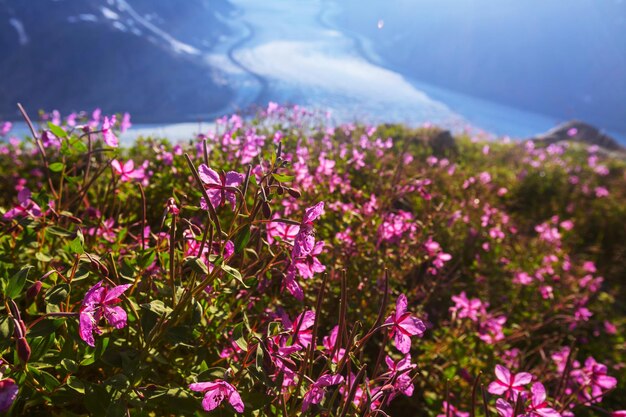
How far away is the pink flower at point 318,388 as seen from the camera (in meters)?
1.06

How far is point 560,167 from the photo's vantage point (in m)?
7.40


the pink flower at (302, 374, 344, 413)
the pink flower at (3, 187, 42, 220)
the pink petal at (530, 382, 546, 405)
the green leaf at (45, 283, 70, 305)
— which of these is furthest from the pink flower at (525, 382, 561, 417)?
the pink flower at (3, 187, 42, 220)

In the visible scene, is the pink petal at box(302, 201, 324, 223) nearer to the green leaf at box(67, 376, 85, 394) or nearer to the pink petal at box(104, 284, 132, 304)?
the pink petal at box(104, 284, 132, 304)

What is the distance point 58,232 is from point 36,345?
0.39 metres

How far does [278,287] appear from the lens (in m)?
2.27

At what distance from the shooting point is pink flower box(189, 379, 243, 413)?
3.37ft

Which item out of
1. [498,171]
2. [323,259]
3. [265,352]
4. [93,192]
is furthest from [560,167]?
[265,352]

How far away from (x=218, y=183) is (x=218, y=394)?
0.50m

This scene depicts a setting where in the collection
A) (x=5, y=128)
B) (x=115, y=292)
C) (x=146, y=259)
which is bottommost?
(x=5, y=128)

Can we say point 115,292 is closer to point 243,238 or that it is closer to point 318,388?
point 243,238

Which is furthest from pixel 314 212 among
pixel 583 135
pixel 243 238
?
pixel 583 135

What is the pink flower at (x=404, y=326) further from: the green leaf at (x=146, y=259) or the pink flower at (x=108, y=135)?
the pink flower at (x=108, y=135)

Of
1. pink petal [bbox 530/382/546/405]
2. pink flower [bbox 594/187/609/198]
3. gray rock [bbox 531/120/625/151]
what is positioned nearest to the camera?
pink petal [bbox 530/382/546/405]

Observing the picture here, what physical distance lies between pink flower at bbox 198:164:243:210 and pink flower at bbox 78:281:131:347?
0.92 ft
